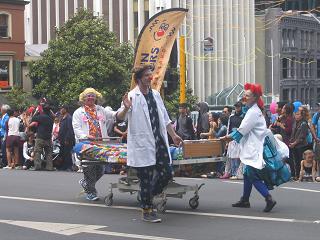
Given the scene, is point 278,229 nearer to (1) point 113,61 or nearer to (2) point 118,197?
(2) point 118,197

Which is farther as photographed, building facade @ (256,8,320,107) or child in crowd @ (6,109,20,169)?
building facade @ (256,8,320,107)

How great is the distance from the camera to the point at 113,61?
4788cm

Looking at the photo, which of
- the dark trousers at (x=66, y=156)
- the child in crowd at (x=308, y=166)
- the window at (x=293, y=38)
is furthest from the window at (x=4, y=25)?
the child in crowd at (x=308, y=166)

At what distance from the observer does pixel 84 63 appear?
47562 mm

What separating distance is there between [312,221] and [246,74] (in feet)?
213

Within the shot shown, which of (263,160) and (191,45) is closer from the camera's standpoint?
(263,160)

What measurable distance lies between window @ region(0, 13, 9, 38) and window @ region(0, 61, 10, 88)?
2100 millimetres

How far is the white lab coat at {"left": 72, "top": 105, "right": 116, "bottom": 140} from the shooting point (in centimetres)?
1155

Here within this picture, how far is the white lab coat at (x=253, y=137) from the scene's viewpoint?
10.5 m

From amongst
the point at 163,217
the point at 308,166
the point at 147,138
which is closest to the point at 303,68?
the point at 308,166

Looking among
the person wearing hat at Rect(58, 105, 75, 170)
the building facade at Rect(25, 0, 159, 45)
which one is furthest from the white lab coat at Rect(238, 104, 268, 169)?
the building facade at Rect(25, 0, 159, 45)

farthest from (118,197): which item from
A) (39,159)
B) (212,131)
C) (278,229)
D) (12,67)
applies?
(12,67)

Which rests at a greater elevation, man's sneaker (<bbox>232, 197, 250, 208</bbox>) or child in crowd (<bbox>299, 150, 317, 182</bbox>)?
child in crowd (<bbox>299, 150, 317, 182</bbox>)

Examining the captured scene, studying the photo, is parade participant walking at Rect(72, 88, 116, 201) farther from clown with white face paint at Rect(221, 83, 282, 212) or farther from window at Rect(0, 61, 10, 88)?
window at Rect(0, 61, 10, 88)
